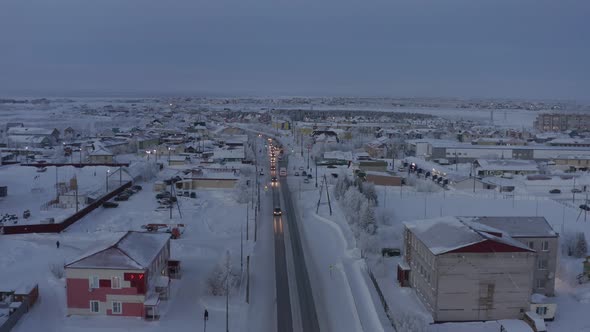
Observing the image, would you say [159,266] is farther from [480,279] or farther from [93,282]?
[480,279]

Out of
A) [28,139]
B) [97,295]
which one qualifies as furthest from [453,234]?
[28,139]

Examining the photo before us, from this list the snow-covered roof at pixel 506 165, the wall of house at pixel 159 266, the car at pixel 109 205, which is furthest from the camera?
the snow-covered roof at pixel 506 165

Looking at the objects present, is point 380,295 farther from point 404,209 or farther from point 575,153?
point 575,153

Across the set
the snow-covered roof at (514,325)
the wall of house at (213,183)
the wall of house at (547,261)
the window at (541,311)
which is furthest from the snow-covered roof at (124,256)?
the wall of house at (213,183)

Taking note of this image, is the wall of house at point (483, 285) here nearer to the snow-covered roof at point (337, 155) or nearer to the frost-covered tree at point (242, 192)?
the frost-covered tree at point (242, 192)

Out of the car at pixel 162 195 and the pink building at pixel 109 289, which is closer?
the pink building at pixel 109 289

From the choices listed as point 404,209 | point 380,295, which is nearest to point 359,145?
point 404,209
